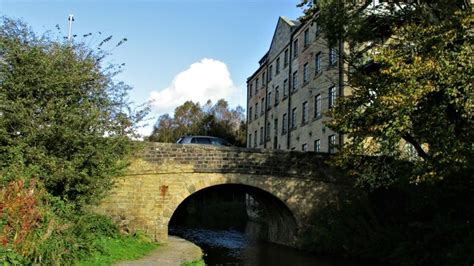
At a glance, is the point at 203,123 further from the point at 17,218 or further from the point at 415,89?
the point at 17,218

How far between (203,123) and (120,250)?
44974 millimetres

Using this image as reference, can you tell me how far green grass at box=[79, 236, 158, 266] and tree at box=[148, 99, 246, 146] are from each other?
39379 millimetres

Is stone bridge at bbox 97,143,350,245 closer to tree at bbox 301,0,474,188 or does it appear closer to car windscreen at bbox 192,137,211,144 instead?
tree at bbox 301,0,474,188

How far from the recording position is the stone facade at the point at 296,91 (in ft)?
85.3

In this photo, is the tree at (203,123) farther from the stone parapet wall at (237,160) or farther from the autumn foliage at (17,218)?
the autumn foliage at (17,218)

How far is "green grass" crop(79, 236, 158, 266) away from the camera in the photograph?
10.1 metres

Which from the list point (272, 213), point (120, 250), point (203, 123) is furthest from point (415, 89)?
point (203, 123)

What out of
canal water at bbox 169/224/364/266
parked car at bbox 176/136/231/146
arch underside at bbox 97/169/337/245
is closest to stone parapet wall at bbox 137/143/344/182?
arch underside at bbox 97/169/337/245

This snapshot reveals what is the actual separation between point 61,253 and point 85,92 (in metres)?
5.35

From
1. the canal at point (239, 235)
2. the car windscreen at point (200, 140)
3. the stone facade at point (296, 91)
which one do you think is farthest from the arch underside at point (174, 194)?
the stone facade at point (296, 91)

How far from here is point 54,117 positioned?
11344mm

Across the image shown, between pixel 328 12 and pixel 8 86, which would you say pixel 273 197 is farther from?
pixel 8 86

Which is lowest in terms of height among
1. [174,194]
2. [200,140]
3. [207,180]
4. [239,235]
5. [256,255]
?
[256,255]

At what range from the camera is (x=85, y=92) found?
12453 mm
